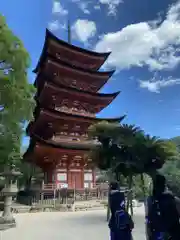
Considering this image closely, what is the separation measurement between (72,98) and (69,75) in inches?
98.9

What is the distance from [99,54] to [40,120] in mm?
9273

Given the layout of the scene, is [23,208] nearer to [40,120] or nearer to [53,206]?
[53,206]

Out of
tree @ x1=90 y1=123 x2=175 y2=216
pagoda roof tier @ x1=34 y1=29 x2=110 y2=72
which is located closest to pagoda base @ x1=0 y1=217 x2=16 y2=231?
tree @ x1=90 y1=123 x2=175 y2=216

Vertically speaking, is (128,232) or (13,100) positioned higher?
(13,100)

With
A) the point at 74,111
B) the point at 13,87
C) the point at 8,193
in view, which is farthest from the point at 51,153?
the point at 13,87

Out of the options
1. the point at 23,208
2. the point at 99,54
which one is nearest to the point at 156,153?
the point at 23,208

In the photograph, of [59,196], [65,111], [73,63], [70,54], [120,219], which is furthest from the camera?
[73,63]

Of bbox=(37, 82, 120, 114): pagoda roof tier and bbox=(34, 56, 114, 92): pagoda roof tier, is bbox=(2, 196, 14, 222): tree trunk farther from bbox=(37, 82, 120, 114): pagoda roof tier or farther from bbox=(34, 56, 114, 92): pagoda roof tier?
bbox=(34, 56, 114, 92): pagoda roof tier

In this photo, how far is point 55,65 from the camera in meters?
22.1

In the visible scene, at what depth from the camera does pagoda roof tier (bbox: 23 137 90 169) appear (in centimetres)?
1861

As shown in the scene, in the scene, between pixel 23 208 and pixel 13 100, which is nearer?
pixel 13 100

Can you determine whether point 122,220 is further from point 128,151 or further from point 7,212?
point 7,212

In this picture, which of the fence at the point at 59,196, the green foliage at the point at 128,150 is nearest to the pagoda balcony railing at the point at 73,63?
the fence at the point at 59,196

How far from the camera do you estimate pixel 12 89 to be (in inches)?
348
